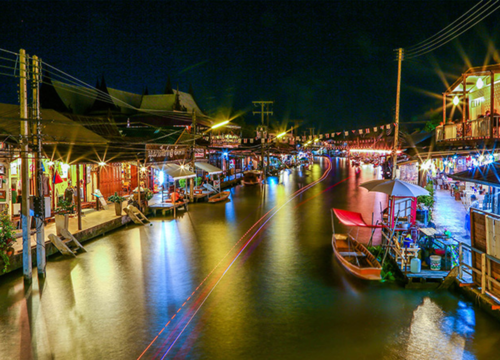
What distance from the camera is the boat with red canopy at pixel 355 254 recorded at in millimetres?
11273

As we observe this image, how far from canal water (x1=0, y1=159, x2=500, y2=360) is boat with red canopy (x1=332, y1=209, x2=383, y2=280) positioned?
33cm

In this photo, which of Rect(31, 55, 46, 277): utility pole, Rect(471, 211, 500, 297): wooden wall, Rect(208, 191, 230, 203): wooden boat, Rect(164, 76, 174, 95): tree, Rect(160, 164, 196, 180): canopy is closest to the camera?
Rect(471, 211, 500, 297): wooden wall

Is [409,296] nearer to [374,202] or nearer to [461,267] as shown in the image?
[461,267]

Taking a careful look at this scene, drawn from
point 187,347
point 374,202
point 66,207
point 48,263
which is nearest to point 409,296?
point 187,347

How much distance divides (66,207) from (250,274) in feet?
25.3

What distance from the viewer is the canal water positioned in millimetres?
7328

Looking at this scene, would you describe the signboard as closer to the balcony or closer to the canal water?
the canal water

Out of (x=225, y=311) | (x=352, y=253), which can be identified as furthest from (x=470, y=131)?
(x=225, y=311)

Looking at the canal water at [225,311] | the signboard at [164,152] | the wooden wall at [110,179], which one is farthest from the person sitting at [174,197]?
the canal water at [225,311]

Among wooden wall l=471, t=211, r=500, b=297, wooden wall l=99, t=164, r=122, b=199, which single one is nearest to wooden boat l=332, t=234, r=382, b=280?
wooden wall l=471, t=211, r=500, b=297

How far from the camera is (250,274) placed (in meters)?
12.0

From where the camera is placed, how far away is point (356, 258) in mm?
12750

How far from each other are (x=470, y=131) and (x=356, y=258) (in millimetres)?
9367

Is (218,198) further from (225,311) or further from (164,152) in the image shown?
(225,311)
